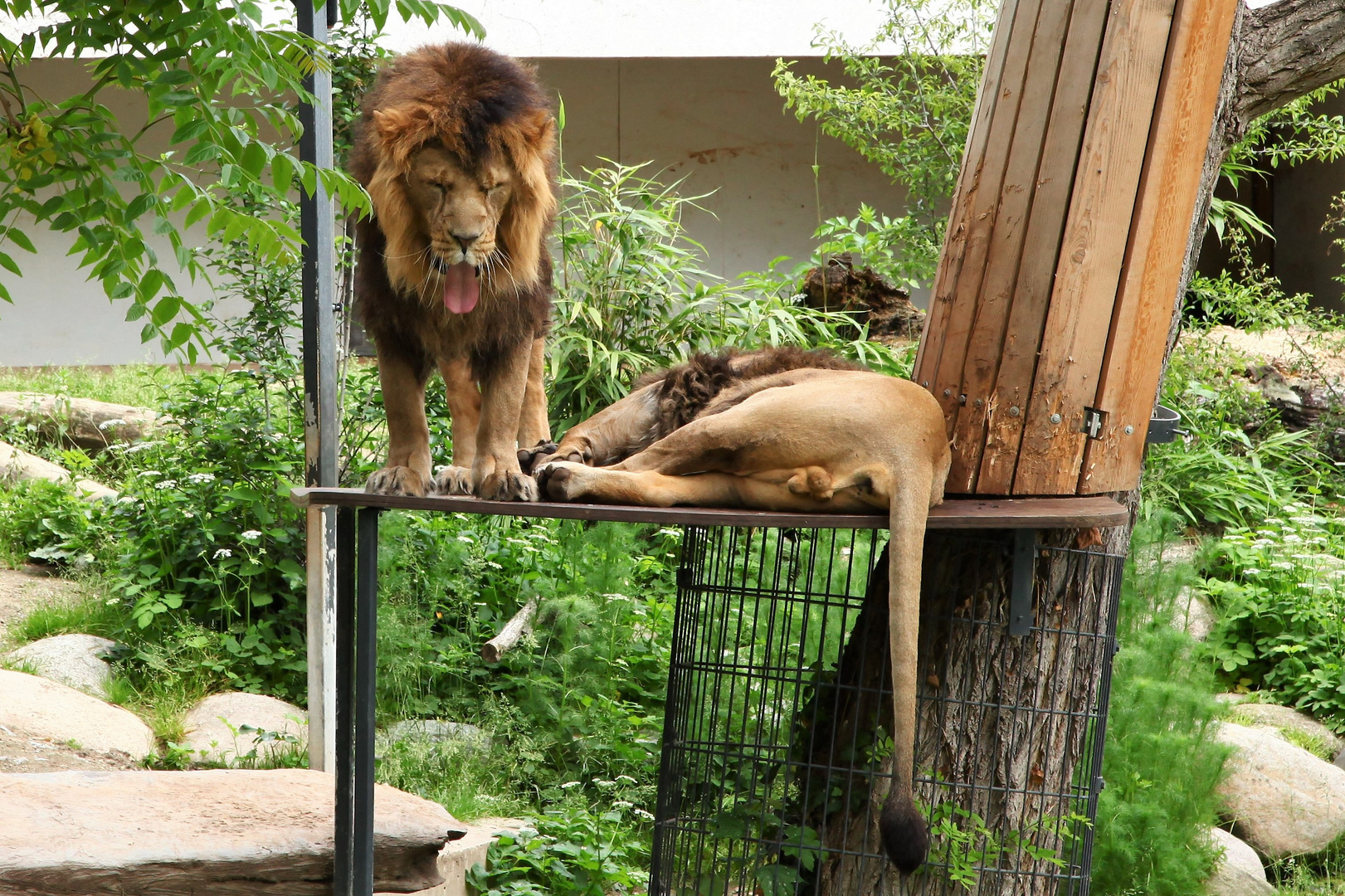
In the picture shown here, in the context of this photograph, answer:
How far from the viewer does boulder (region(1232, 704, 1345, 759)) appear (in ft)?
18.5

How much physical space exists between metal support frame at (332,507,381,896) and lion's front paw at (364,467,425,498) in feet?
0.23

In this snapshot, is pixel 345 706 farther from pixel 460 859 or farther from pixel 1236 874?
pixel 1236 874

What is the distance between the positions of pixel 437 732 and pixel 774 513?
3176mm

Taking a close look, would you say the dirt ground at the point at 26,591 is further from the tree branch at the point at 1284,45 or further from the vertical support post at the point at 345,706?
the tree branch at the point at 1284,45

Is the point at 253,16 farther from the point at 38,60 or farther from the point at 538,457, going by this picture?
the point at 38,60

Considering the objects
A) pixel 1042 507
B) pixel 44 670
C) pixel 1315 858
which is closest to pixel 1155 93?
pixel 1042 507

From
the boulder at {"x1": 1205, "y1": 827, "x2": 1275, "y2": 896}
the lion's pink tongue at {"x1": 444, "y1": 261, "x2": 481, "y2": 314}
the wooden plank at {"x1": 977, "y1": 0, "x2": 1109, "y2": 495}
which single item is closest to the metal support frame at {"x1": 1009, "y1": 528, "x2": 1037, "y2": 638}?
the wooden plank at {"x1": 977, "y1": 0, "x2": 1109, "y2": 495}

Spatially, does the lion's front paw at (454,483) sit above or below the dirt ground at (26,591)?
above

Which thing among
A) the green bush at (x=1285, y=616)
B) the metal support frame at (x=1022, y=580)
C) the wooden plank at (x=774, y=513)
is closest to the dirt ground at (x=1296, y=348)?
the green bush at (x=1285, y=616)

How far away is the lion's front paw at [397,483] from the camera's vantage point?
3018 mm

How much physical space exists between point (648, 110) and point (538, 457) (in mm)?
8448

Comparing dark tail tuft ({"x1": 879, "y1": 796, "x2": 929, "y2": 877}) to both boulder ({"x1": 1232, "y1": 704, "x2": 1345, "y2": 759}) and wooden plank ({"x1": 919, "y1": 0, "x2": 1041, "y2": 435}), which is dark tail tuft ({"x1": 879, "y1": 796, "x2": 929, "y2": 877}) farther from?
boulder ({"x1": 1232, "y1": 704, "x2": 1345, "y2": 759})

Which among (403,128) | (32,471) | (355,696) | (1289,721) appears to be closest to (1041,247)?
(403,128)

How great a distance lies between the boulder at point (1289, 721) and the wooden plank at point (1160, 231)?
10.7ft
